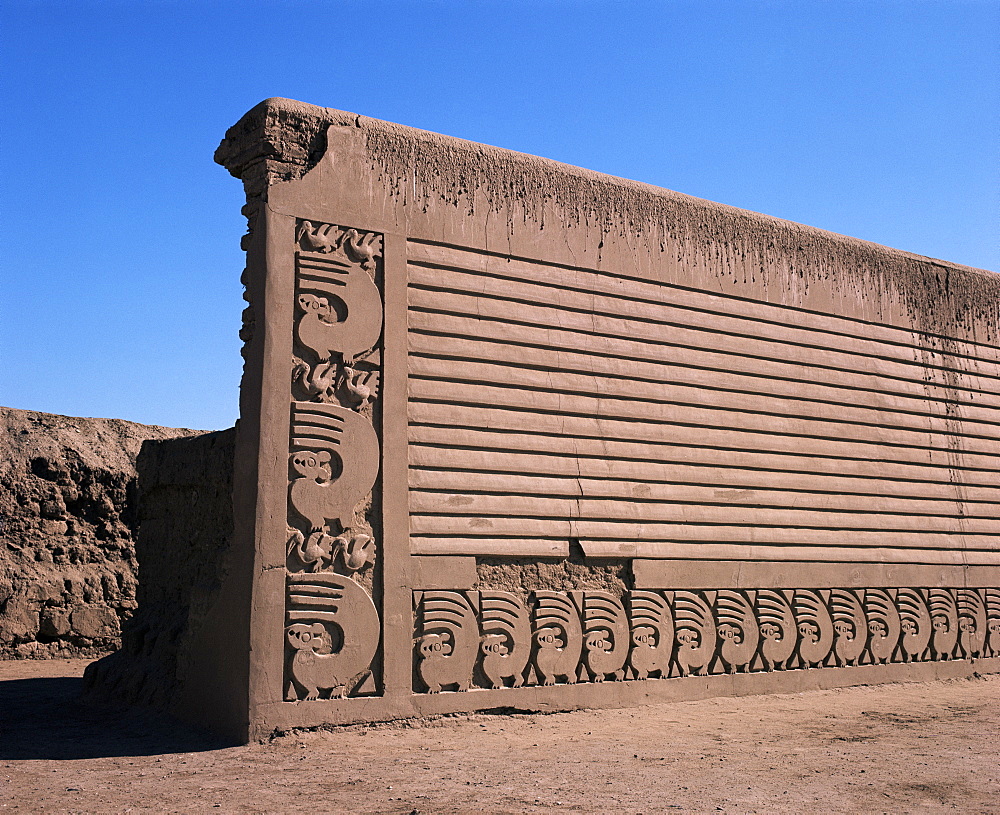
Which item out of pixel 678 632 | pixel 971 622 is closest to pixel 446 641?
pixel 678 632

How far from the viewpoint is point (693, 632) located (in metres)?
6.92

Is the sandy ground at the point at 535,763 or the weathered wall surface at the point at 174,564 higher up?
the weathered wall surface at the point at 174,564

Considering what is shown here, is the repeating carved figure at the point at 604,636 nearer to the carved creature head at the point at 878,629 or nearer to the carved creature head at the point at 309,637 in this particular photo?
the carved creature head at the point at 309,637

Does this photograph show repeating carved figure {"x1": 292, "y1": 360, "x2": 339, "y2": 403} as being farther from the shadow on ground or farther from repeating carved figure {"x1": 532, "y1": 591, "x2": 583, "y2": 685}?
the shadow on ground

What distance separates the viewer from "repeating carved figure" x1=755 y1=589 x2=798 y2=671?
23.8ft

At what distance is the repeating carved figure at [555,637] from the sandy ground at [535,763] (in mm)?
290

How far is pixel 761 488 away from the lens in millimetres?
7445

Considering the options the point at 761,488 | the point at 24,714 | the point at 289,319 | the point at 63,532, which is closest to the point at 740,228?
the point at 761,488

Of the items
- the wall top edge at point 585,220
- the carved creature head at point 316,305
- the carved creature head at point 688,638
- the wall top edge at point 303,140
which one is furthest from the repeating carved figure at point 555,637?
the wall top edge at point 303,140

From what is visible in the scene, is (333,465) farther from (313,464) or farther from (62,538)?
(62,538)

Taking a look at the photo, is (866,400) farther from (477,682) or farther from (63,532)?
(63,532)

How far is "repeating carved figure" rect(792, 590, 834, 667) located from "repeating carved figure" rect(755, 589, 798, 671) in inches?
2.9

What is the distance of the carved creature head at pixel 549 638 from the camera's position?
246 inches

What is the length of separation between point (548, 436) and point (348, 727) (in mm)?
2254
